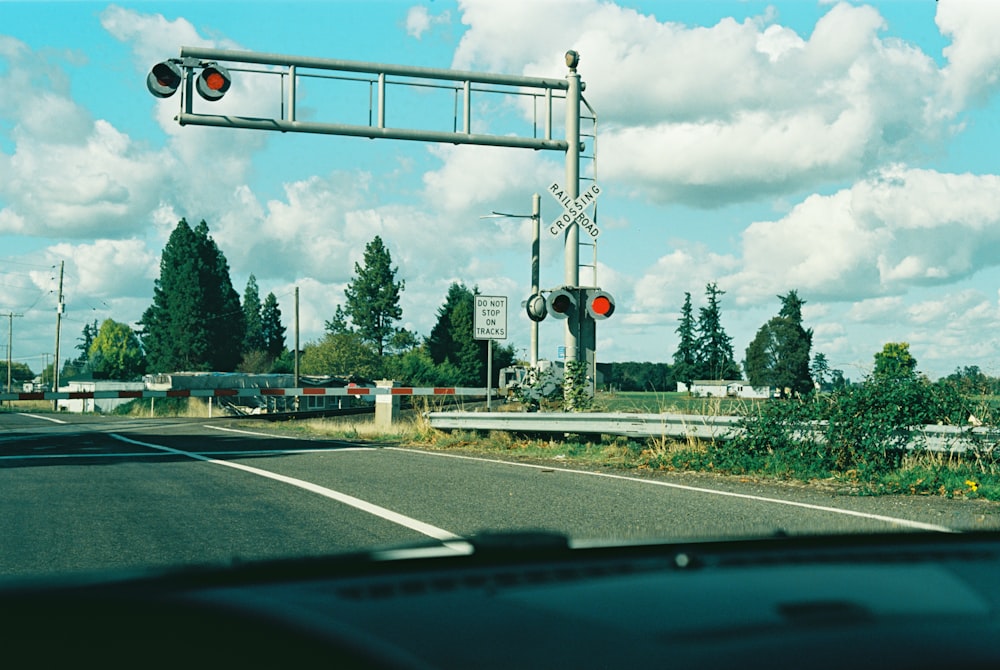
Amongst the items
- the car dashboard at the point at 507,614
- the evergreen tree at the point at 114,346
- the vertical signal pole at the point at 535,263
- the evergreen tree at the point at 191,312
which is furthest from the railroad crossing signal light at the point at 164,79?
the evergreen tree at the point at 114,346

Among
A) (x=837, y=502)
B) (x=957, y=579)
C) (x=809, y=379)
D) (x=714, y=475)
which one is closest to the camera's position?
(x=957, y=579)

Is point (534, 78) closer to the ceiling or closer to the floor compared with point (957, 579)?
closer to the ceiling

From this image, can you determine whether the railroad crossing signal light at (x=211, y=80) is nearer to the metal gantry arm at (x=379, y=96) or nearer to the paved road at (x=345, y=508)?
the metal gantry arm at (x=379, y=96)

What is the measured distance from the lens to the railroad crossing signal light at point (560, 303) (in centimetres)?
1739

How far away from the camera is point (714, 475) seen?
1188 cm

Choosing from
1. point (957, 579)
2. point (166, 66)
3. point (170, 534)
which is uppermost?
point (166, 66)

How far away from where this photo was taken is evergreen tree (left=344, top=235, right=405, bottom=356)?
97.8 metres

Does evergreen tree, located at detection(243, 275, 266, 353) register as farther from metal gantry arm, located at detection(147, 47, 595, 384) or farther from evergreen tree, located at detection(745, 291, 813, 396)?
metal gantry arm, located at detection(147, 47, 595, 384)

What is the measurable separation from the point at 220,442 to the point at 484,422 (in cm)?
524

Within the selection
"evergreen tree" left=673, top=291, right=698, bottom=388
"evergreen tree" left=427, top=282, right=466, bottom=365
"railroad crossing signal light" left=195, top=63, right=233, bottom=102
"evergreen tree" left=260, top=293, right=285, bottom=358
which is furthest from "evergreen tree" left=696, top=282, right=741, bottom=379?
"evergreen tree" left=260, top=293, right=285, bottom=358

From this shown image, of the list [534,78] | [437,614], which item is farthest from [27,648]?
[534,78]

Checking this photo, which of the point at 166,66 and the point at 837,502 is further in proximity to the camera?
the point at 166,66

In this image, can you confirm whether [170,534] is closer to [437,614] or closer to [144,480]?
[144,480]

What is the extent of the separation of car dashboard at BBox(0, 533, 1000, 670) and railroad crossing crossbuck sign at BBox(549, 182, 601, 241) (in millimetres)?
15858
